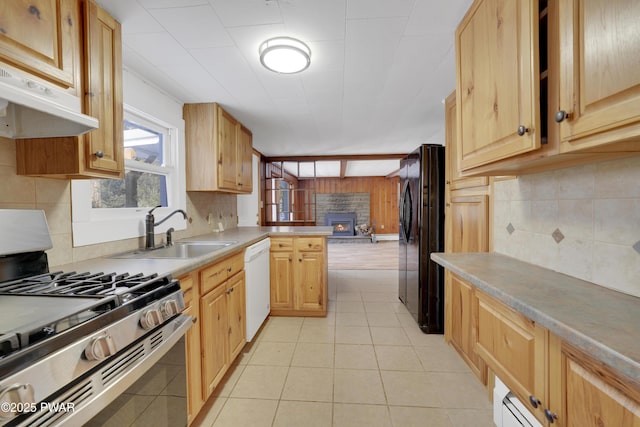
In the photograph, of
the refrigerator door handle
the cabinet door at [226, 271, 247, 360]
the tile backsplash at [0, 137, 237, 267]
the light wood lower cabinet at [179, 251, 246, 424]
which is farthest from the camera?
the refrigerator door handle

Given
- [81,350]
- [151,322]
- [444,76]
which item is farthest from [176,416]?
[444,76]

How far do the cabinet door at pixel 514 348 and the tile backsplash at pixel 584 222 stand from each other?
357 millimetres

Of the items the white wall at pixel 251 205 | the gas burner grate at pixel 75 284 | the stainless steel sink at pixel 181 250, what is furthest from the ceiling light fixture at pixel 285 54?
the white wall at pixel 251 205

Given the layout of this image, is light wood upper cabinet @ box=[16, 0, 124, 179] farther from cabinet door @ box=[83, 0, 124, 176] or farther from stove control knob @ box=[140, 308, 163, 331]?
stove control knob @ box=[140, 308, 163, 331]

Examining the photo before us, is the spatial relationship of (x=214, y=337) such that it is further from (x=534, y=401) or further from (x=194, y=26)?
(x=194, y=26)

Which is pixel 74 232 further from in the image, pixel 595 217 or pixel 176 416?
pixel 595 217

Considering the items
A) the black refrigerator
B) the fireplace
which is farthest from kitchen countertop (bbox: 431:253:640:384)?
the fireplace

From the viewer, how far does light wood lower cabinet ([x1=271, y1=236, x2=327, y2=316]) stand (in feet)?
9.25

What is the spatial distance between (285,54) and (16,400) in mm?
1752

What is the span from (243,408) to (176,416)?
0.58 metres

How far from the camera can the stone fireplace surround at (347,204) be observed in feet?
30.1

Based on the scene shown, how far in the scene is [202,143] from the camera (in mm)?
2467

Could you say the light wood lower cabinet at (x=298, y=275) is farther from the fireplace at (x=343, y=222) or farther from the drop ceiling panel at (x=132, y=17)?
the fireplace at (x=343, y=222)

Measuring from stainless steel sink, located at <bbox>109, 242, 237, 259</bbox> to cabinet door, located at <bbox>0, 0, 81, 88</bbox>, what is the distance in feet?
3.27
